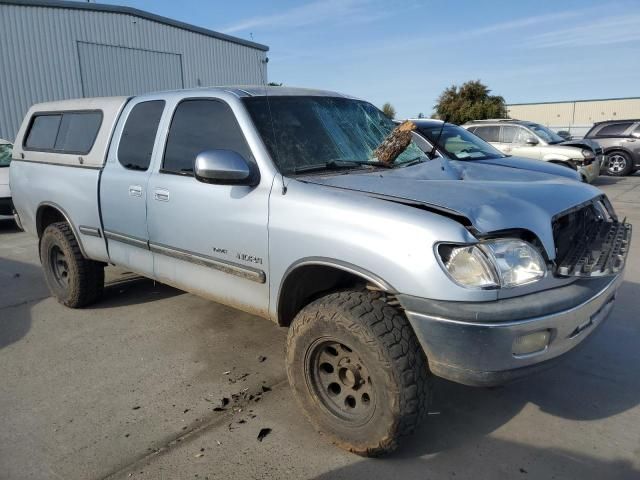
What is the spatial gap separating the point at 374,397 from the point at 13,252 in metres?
7.06

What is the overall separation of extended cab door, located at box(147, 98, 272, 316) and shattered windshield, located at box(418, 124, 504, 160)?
4068 millimetres

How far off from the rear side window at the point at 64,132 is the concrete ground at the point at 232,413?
1.63 meters

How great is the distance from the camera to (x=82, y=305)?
16.1ft

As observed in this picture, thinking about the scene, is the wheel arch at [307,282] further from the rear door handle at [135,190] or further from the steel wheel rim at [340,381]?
the rear door handle at [135,190]

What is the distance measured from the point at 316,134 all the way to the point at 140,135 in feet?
5.12

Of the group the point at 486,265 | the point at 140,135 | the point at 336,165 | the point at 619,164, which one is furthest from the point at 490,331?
the point at 619,164

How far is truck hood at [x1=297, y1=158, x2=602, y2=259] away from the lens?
2.40 metres

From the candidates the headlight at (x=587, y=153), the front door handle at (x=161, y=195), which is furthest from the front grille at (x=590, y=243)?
the headlight at (x=587, y=153)

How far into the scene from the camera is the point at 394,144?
367 centimetres

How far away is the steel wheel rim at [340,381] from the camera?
2623 mm

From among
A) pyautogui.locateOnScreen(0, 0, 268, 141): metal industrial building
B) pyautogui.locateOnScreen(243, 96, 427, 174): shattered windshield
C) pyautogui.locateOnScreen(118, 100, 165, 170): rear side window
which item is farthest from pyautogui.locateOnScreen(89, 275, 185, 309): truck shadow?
pyautogui.locateOnScreen(0, 0, 268, 141): metal industrial building

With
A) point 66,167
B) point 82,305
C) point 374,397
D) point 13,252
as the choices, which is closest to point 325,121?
point 374,397

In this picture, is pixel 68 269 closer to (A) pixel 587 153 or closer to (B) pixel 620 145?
(A) pixel 587 153

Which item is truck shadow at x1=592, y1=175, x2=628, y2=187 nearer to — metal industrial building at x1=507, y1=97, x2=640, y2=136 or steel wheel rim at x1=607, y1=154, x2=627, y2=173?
steel wheel rim at x1=607, y1=154, x2=627, y2=173
